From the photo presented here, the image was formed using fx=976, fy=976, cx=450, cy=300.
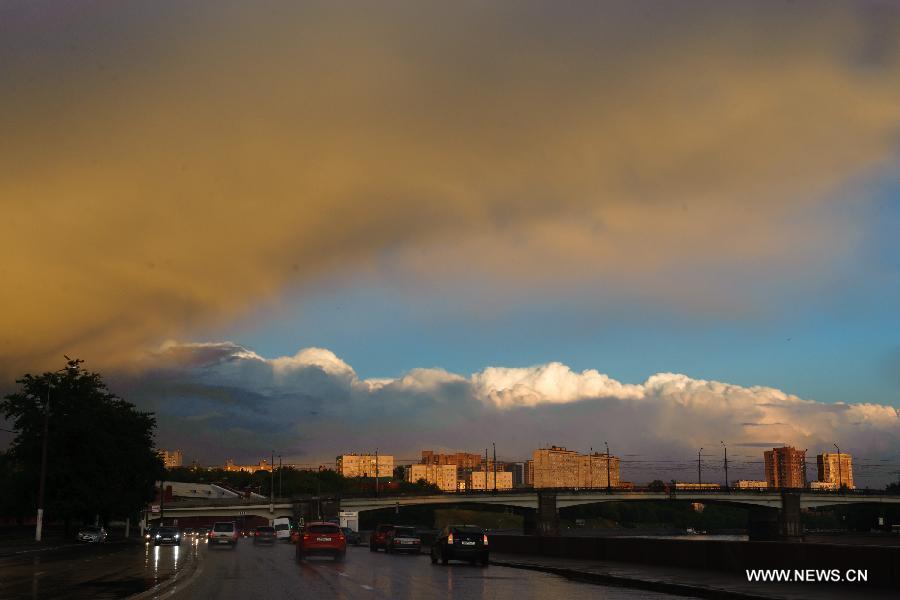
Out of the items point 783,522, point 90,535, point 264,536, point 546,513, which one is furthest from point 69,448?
point 783,522

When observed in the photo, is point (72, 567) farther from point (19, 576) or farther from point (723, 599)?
point (723, 599)

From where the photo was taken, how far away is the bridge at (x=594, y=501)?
162750mm

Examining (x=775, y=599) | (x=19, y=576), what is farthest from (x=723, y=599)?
(x=19, y=576)

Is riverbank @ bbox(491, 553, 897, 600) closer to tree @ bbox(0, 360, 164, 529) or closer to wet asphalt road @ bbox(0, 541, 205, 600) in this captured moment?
wet asphalt road @ bbox(0, 541, 205, 600)

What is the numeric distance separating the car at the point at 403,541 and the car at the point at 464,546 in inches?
678

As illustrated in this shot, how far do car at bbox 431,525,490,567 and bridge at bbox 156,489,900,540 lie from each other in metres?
121

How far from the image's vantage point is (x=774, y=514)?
574 feet

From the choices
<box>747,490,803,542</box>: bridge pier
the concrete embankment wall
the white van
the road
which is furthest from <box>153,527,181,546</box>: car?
<box>747,490,803,542</box>: bridge pier

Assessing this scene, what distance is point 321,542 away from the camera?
44.9 meters

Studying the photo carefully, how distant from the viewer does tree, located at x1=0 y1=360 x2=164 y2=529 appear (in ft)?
286

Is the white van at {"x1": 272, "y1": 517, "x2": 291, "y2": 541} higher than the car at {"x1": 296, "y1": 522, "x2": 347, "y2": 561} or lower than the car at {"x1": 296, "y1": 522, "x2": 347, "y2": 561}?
lower

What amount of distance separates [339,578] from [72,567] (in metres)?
12.9

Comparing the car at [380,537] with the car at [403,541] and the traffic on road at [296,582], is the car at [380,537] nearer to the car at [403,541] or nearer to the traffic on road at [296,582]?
the car at [403,541]

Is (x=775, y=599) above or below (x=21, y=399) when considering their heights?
below
